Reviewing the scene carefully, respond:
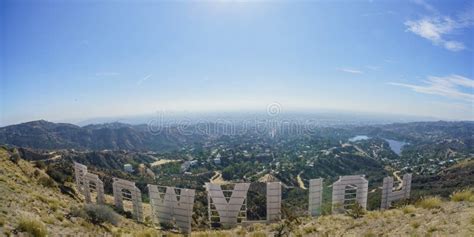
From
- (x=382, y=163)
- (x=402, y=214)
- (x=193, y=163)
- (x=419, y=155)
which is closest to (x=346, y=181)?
(x=402, y=214)

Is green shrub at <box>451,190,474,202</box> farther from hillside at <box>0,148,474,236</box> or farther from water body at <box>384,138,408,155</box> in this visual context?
water body at <box>384,138,408,155</box>

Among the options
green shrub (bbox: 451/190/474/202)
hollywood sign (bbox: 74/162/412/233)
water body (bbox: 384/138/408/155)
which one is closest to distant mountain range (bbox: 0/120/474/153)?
water body (bbox: 384/138/408/155)

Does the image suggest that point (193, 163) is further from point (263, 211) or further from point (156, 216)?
point (156, 216)

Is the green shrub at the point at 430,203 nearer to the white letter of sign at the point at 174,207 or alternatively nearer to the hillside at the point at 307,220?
the hillside at the point at 307,220

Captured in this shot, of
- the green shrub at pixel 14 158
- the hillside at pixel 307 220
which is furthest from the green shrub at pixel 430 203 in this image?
the green shrub at pixel 14 158

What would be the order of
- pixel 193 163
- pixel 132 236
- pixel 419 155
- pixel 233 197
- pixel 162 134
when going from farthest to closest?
1. pixel 162 134
2. pixel 419 155
3. pixel 193 163
4. pixel 233 197
5. pixel 132 236

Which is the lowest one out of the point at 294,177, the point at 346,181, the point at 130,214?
the point at 294,177
